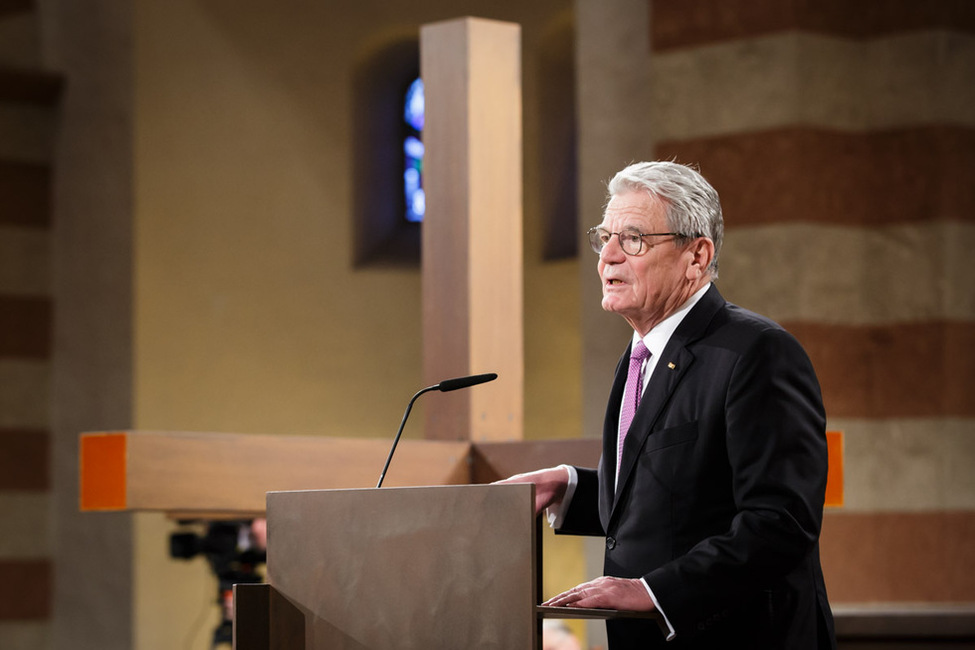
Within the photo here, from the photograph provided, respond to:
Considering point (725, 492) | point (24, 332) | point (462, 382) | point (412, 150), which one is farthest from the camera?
point (412, 150)

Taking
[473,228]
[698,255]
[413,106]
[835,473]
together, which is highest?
[413,106]

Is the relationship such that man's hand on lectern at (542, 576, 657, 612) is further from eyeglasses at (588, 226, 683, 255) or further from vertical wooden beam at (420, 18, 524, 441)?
vertical wooden beam at (420, 18, 524, 441)

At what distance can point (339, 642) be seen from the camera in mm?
2102

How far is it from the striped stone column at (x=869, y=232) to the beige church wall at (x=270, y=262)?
223 cm

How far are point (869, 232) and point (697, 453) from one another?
4.05 m

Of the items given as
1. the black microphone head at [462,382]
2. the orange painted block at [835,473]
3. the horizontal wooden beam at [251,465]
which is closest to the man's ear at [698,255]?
the black microphone head at [462,382]

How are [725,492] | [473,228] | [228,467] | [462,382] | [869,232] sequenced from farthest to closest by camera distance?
[869,232], [473,228], [228,467], [462,382], [725,492]

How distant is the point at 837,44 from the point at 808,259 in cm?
97

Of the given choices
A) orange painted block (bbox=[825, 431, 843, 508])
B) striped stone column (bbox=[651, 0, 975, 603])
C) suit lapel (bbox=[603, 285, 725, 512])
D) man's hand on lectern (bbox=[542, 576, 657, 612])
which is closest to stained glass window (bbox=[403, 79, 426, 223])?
striped stone column (bbox=[651, 0, 975, 603])

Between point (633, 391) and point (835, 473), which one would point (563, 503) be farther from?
point (835, 473)

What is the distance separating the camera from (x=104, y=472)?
10.3 ft

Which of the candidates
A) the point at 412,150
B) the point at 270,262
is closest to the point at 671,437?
the point at 270,262

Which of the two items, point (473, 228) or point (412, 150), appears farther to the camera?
point (412, 150)

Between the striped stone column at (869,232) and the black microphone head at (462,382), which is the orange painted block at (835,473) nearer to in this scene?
the black microphone head at (462,382)
